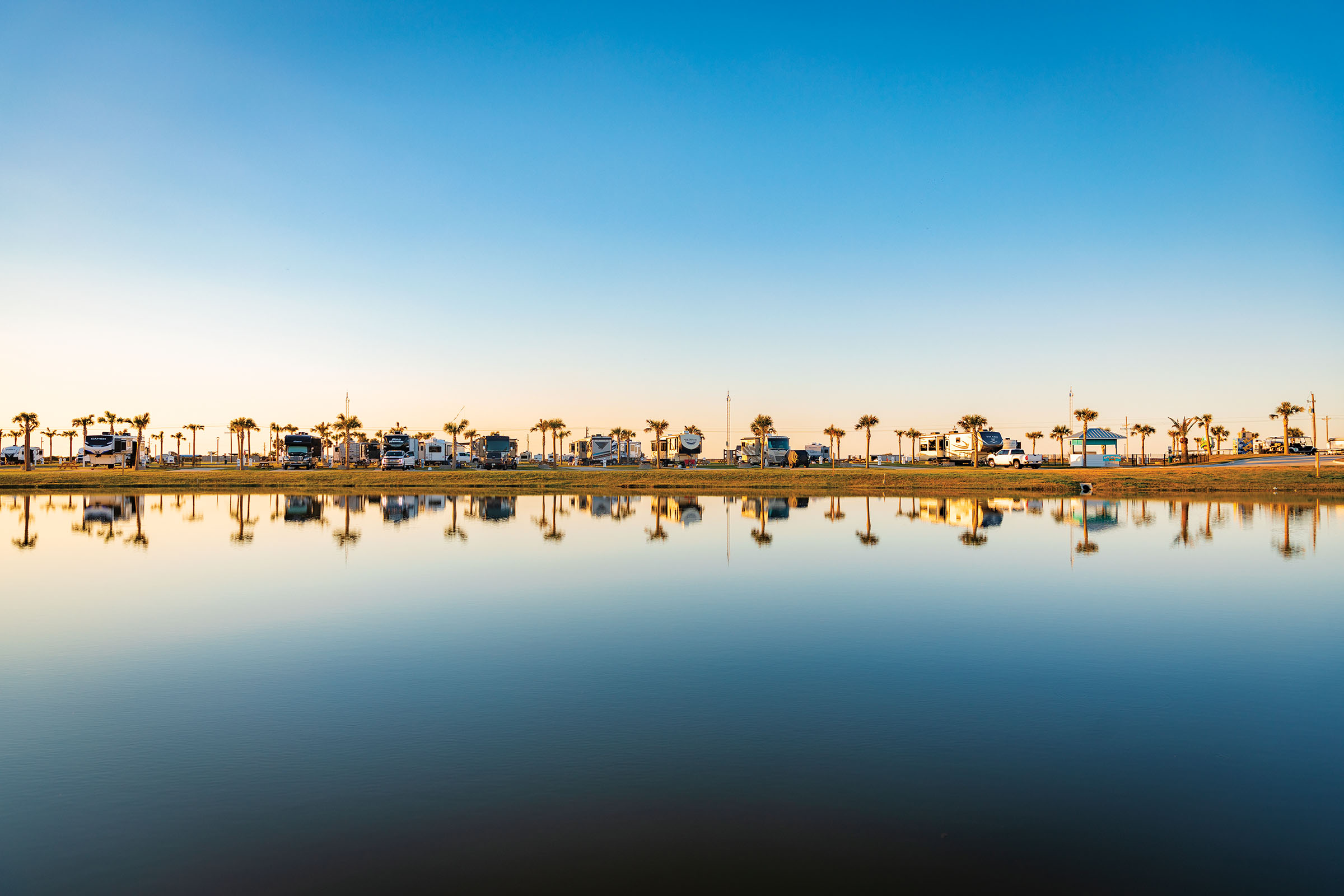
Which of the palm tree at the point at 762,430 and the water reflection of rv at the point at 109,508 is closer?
the water reflection of rv at the point at 109,508

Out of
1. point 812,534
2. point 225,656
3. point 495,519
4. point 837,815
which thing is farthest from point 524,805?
point 495,519

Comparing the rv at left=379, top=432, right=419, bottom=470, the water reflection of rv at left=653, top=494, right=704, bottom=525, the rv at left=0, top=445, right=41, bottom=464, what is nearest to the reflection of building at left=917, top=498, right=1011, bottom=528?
the water reflection of rv at left=653, top=494, right=704, bottom=525

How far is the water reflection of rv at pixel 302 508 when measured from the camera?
4488 cm

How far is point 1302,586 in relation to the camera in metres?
22.9

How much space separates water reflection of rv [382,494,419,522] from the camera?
45.2 meters

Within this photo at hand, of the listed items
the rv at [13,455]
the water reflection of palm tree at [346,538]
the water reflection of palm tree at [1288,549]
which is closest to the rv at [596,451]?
the water reflection of palm tree at [346,538]

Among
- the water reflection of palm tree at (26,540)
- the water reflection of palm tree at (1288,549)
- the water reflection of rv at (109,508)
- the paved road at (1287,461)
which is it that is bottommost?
the water reflection of palm tree at (1288,549)

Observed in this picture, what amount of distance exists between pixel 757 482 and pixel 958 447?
31.2 meters

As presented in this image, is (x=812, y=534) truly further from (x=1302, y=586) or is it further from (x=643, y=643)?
(x=643, y=643)

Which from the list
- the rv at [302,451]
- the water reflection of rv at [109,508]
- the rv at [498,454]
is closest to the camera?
the water reflection of rv at [109,508]

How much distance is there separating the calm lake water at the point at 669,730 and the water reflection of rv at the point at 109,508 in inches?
896

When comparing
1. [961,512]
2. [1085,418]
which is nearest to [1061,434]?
[1085,418]

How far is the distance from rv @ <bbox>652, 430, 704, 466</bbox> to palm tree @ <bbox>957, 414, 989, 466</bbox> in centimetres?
3046

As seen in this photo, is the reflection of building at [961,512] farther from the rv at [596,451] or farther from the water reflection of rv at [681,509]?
the rv at [596,451]
